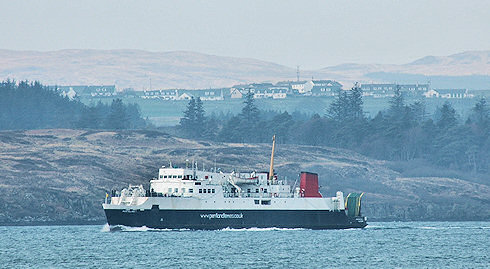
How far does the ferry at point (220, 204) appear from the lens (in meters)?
102

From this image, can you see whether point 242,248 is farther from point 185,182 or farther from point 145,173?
point 145,173

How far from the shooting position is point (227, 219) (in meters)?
105

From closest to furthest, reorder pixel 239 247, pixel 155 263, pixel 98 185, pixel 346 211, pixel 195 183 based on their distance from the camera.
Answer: pixel 155 263 < pixel 239 247 < pixel 195 183 < pixel 346 211 < pixel 98 185

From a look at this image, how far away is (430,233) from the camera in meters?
110

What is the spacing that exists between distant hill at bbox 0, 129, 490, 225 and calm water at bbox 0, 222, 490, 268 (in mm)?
22866

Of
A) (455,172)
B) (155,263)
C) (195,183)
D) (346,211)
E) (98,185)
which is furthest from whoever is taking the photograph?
(455,172)

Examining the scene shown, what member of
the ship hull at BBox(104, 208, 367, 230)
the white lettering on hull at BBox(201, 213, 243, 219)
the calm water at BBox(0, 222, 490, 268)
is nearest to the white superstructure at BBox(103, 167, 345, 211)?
the ship hull at BBox(104, 208, 367, 230)

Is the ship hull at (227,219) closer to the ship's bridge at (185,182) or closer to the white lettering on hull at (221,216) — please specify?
the white lettering on hull at (221,216)

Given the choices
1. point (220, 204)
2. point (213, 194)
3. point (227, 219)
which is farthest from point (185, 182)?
point (227, 219)

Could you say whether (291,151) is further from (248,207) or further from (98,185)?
(248,207)

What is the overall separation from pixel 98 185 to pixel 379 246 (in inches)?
2440

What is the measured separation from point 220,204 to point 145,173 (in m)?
56.4

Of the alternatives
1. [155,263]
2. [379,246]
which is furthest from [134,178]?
[155,263]

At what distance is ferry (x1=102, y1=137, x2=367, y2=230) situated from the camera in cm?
10238
